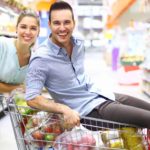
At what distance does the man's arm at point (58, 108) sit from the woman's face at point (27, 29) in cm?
108

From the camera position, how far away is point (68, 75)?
2199 millimetres

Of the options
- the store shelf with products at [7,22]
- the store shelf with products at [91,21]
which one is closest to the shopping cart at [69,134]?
the store shelf with products at [7,22]

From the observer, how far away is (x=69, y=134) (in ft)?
6.65

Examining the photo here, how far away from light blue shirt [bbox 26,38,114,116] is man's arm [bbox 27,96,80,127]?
0.08 meters

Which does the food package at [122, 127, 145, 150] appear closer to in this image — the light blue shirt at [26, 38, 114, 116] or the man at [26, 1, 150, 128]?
the man at [26, 1, 150, 128]

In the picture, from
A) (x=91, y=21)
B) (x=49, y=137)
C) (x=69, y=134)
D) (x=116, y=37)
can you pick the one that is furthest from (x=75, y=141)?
(x=91, y=21)

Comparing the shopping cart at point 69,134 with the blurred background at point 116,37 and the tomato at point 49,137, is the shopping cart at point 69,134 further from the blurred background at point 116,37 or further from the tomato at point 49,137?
the blurred background at point 116,37

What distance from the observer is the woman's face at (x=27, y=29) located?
2.99 meters

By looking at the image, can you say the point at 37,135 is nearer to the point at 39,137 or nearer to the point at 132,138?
the point at 39,137

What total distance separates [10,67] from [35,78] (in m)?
1.05

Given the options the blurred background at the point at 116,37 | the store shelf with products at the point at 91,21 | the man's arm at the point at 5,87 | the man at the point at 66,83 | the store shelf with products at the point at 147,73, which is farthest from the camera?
the store shelf with products at the point at 91,21

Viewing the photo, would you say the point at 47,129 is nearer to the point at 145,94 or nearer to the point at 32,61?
the point at 32,61

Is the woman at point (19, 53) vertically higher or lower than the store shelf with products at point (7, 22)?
lower

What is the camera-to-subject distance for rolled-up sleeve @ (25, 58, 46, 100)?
203cm
